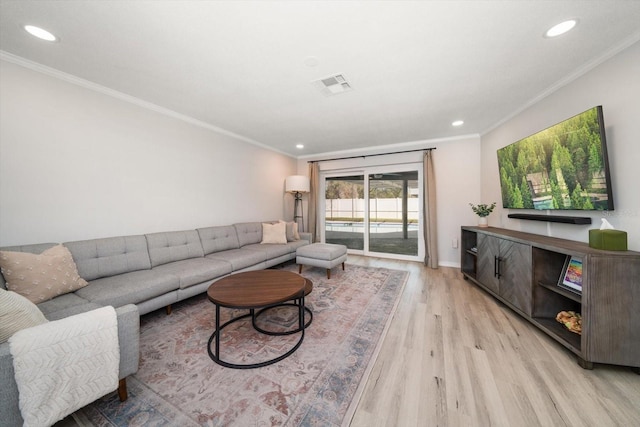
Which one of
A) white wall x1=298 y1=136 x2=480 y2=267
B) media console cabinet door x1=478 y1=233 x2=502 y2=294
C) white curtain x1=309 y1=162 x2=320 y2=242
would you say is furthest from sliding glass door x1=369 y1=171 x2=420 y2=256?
media console cabinet door x1=478 y1=233 x2=502 y2=294

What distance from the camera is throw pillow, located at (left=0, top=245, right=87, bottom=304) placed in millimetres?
1608

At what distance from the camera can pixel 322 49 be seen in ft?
5.85

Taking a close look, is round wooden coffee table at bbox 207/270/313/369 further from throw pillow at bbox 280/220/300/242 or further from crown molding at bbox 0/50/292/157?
crown molding at bbox 0/50/292/157

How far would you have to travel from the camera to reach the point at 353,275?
3592mm

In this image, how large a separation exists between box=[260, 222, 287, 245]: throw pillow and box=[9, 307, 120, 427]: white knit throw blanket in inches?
111

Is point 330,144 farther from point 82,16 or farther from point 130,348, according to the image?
point 130,348

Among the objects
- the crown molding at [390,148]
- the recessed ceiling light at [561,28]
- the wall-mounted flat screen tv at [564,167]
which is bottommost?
the wall-mounted flat screen tv at [564,167]

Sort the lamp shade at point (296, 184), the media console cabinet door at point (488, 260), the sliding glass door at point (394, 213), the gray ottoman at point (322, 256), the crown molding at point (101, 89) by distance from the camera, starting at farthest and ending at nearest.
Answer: the lamp shade at point (296, 184), the sliding glass door at point (394, 213), the gray ottoman at point (322, 256), the media console cabinet door at point (488, 260), the crown molding at point (101, 89)

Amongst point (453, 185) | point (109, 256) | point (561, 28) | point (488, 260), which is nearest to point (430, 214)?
point (453, 185)

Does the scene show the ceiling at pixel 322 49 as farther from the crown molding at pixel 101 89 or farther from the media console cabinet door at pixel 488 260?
the media console cabinet door at pixel 488 260

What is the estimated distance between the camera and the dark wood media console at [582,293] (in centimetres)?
148

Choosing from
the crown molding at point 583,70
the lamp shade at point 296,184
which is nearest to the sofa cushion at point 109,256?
the lamp shade at point 296,184

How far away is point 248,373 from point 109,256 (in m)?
1.96

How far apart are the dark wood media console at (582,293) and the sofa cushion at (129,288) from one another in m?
3.48
